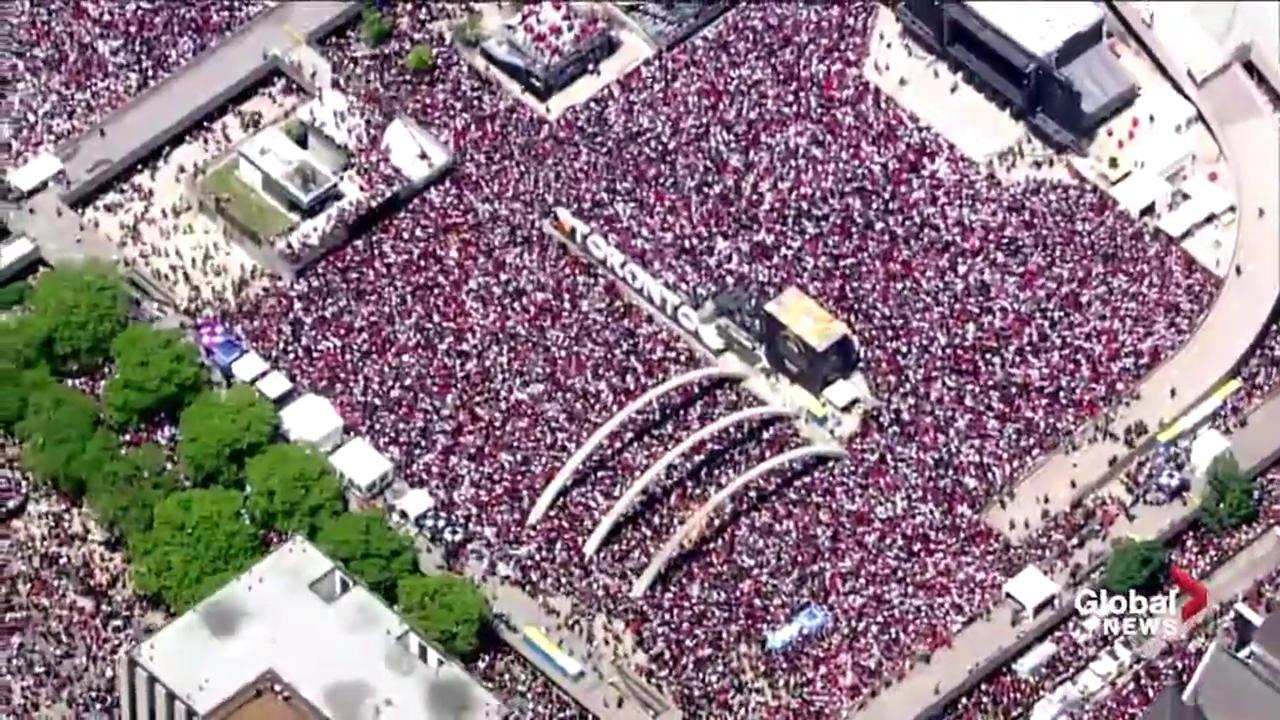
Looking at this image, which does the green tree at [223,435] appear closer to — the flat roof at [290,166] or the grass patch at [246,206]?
the grass patch at [246,206]

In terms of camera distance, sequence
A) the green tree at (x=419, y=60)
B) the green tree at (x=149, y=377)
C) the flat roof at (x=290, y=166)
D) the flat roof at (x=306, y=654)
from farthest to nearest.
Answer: the green tree at (x=419, y=60), the flat roof at (x=290, y=166), the green tree at (x=149, y=377), the flat roof at (x=306, y=654)

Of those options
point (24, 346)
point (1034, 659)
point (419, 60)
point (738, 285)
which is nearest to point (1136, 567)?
point (1034, 659)

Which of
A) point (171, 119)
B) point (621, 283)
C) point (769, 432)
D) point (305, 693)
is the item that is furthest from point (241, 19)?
point (305, 693)

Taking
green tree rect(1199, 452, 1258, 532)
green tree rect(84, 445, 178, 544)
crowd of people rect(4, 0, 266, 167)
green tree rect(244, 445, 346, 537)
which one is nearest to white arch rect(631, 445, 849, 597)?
green tree rect(244, 445, 346, 537)

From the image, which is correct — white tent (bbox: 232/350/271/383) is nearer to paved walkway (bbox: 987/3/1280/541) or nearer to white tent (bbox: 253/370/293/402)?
white tent (bbox: 253/370/293/402)

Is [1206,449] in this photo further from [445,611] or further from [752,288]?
[445,611]

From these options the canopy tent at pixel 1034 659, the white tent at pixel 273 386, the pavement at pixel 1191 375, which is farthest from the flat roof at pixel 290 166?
the canopy tent at pixel 1034 659
